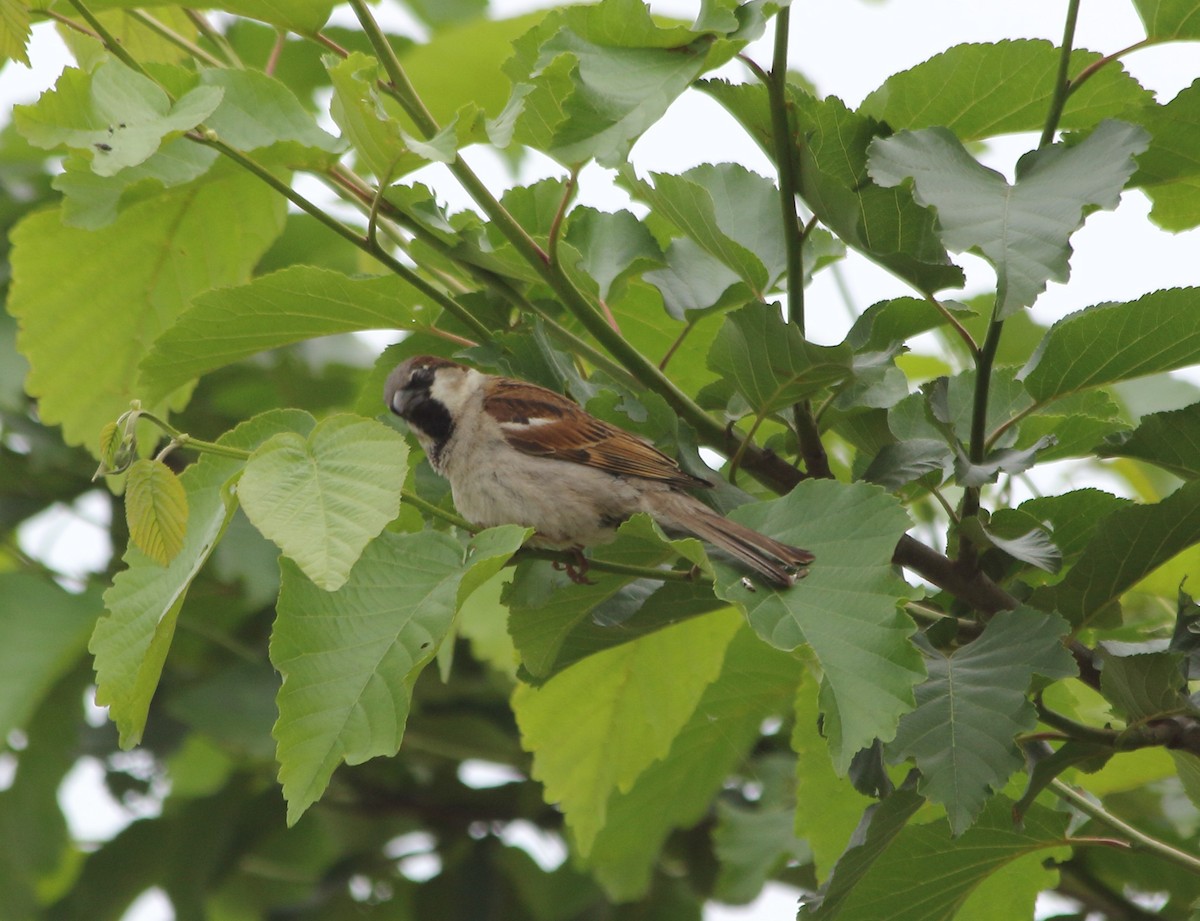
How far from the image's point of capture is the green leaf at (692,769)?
2.68 m

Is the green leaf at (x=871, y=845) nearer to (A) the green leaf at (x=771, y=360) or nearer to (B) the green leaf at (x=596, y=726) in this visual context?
(A) the green leaf at (x=771, y=360)

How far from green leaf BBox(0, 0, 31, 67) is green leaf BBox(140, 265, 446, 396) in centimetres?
45

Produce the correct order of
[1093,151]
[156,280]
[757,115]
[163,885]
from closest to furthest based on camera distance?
[1093,151] < [757,115] < [156,280] < [163,885]

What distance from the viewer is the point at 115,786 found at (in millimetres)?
3818

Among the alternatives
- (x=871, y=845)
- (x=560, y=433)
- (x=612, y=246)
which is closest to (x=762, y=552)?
(x=871, y=845)

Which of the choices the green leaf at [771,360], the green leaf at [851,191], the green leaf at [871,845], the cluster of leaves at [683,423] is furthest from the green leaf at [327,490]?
the green leaf at [871,845]

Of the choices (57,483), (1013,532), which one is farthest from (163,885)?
(1013,532)

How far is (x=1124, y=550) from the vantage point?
1944mm

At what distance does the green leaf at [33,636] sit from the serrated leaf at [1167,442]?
224cm

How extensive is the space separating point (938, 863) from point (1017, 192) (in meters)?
1.01

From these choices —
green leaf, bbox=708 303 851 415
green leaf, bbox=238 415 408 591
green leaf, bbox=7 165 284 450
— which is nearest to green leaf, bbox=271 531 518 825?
green leaf, bbox=238 415 408 591

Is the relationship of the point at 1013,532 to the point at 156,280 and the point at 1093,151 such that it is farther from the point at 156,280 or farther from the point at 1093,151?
the point at 156,280

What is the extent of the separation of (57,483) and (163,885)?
1134mm

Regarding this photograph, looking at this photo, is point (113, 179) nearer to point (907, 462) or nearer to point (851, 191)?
point (851, 191)
